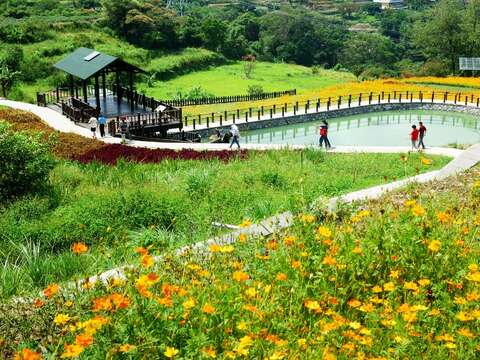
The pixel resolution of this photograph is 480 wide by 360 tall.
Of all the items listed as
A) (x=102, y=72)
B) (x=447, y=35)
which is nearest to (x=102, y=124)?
(x=102, y=72)

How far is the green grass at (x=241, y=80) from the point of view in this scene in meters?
56.0

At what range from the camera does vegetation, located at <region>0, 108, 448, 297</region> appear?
8.02 metres

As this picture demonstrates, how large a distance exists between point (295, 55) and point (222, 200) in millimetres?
91414

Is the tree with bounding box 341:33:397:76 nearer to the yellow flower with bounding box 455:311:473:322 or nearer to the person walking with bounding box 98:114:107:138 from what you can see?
the person walking with bounding box 98:114:107:138

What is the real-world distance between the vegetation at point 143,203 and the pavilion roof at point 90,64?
1217 cm

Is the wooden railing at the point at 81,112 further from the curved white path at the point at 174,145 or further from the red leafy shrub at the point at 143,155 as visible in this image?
the red leafy shrub at the point at 143,155

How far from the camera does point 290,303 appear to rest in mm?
5008

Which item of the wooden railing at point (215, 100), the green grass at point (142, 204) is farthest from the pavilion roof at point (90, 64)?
the green grass at point (142, 204)

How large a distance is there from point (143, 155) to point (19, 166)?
5829mm

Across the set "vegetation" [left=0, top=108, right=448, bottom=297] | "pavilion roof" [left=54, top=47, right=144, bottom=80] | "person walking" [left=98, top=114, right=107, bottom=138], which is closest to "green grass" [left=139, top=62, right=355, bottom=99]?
"pavilion roof" [left=54, top=47, right=144, bottom=80]

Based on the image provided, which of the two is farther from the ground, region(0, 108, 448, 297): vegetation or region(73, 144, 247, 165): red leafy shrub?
region(0, 108, 448, 297): vegetation

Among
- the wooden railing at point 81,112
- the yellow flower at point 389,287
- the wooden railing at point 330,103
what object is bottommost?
the wooden railing at point 330,103

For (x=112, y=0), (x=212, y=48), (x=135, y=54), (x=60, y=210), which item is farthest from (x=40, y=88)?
(x=60, y=210)

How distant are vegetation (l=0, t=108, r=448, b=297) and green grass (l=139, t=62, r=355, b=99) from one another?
3520cm
